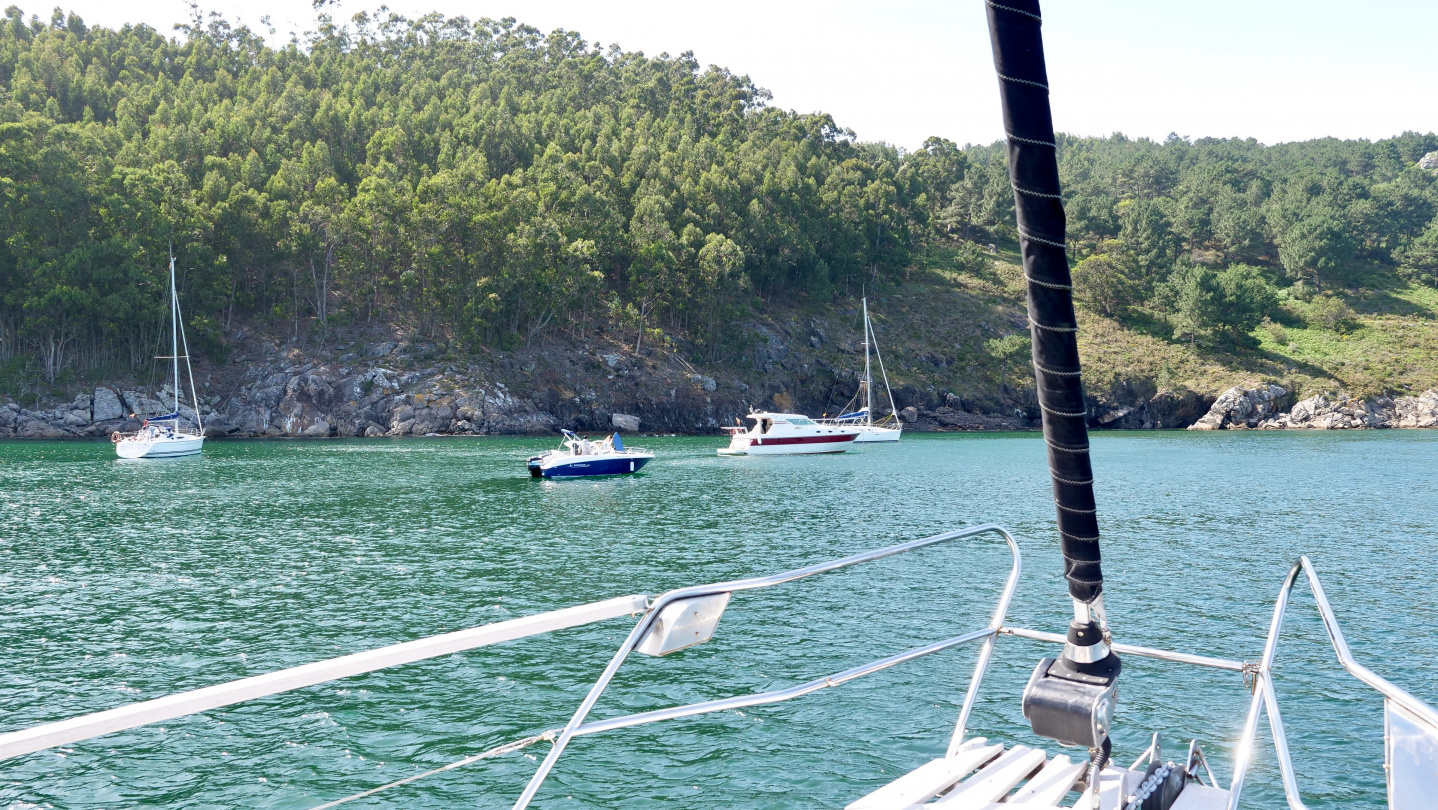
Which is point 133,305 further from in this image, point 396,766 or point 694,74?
point 694,74

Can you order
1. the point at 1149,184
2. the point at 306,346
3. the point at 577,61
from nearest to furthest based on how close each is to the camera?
the point at 306,346
the point at 577,61
the point at 1149,184

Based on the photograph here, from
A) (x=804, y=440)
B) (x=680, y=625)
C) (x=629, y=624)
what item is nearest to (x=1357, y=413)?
(x=804, y=440)

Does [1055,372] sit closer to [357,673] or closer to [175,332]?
[357,673]

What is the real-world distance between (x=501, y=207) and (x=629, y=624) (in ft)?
262

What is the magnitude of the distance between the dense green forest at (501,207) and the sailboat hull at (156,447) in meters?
25.9

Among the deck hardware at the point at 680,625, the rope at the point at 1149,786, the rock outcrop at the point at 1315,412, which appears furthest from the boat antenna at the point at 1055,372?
the rock outcrop at the point at 1315,412

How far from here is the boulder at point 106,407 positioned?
79500mm

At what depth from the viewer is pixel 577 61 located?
148 metres

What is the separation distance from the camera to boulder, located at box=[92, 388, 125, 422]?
261ft

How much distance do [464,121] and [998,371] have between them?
224 feet

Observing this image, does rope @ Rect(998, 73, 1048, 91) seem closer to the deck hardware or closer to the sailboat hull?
the deck hardware

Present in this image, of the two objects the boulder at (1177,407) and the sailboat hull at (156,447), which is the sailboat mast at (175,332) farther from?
the boulder at (1177,407)

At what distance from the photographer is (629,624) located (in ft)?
66.8

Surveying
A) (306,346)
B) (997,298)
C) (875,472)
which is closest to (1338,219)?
(997,298)
